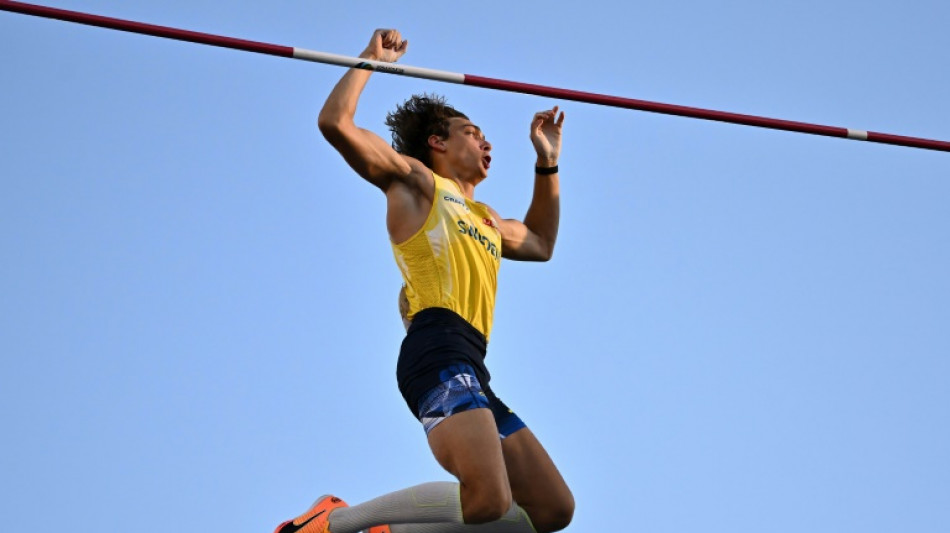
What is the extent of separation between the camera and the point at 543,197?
742 cm

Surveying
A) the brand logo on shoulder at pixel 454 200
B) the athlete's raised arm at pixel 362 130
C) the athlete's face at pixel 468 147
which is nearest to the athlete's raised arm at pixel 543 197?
the athlete's face at pixel 468 147

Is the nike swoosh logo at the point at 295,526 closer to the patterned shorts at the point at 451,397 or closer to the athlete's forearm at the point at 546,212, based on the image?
the patterned shorts at the point at 451,397

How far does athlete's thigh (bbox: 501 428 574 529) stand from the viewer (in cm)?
610

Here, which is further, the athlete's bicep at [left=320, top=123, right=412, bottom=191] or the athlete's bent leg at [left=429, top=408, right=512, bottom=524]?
the athlete's bicep at [left=320, top=123, right=412, bottom=191]

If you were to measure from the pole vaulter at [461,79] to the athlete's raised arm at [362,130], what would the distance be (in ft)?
0.38

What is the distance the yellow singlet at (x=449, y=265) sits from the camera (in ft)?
20.2

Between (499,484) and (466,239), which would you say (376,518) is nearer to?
(499,484)

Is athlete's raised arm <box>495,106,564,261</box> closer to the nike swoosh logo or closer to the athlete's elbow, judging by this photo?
the athlete's elbow

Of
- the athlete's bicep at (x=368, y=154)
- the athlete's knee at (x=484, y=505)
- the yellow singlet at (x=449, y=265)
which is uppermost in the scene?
the athlete's bicep at (x=368, y=154)

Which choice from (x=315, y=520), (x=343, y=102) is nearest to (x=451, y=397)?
(x=315, y=520)

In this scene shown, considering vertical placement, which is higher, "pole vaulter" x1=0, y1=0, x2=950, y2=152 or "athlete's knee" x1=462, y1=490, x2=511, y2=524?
"pole vaulter" x1=0, y1=0, x2=950, y2=152

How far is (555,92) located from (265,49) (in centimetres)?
145

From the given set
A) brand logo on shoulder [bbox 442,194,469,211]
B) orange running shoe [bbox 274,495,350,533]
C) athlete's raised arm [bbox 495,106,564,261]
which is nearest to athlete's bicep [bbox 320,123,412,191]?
brand logo on shoulder [bbox 442,194,469,211]

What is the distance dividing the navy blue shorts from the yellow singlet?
8cm
